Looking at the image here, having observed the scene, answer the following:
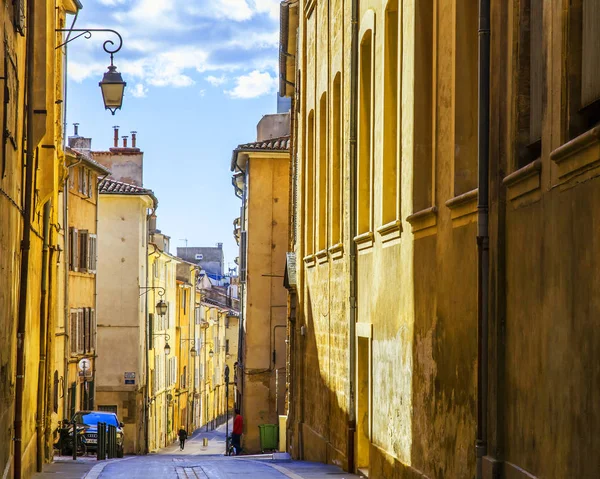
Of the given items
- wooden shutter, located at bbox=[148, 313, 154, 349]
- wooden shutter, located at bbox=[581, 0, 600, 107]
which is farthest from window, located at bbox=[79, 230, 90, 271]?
wooden shutter, located at bbox=[581, 0, 600, 107]

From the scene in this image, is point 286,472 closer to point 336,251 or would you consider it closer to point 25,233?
point 336,251

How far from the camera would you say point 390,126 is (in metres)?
15.7

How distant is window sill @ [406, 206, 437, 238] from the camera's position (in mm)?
12391

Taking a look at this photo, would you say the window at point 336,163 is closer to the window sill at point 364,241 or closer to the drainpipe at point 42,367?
the window sill at point 364,241

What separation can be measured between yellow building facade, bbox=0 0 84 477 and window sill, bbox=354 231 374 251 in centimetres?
471

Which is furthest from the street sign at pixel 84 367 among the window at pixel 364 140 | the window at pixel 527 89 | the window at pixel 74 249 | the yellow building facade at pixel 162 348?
the window at pixel 527 89

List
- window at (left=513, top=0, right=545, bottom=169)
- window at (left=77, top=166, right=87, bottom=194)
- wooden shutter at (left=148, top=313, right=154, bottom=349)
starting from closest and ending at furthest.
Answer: window at (left=513, top=0, right=545, bottom=169) → window at (left=77, top=166, right=87, bottom=194) → wooden shutter at (left=148, top=313, right=154, bottom=349)

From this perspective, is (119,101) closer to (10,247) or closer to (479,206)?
(10,247)

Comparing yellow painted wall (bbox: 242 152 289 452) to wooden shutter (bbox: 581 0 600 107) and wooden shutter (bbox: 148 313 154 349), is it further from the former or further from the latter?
wooden shutter (bbox: 581 0 600 107)

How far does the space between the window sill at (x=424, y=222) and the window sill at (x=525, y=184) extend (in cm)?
292

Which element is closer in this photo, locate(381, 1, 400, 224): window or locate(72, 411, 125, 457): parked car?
locate(381, 1, 400, 224): window

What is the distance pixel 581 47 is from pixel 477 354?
3277 millimetres

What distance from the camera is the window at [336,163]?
2103cm

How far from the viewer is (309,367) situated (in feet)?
80.3
